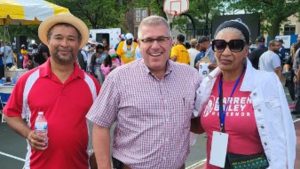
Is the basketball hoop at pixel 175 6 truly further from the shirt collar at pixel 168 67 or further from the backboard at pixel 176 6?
the shirt collar at pixel 168 67

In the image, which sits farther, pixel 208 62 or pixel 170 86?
pixel 208 62

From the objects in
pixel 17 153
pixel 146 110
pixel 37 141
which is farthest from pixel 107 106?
pixel 17 153

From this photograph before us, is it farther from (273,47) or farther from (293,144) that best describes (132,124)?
(273,47)

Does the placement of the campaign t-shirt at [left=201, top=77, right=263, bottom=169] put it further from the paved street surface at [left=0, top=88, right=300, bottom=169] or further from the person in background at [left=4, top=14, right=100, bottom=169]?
the paved street surface at [left=0, top=88, right=300, bottom=169]

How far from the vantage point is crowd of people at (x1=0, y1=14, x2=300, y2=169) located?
243 cm

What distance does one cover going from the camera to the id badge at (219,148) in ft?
8.13

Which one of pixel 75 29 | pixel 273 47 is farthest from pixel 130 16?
pixel 75 29

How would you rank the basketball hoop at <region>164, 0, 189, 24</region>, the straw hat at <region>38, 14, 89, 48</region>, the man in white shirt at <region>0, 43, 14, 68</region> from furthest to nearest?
the man in white shirt at <region>0, 43, 14, 68</region> → the basketball hoop at <region>164, 0, 189, 24</region> → the straw hat at <region>38, 14, 89, 48</region>

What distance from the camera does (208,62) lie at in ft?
25.1

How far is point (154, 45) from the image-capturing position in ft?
8.19

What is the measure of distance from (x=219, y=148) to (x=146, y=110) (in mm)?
515

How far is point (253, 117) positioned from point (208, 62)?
5.30 metres

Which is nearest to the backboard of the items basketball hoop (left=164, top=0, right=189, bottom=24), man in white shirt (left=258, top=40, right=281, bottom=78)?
basketball hoop (left=164, top=0, right=189, bottom=24)

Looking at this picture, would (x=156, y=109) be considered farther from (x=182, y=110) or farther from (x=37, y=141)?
(x=37, y=141)
